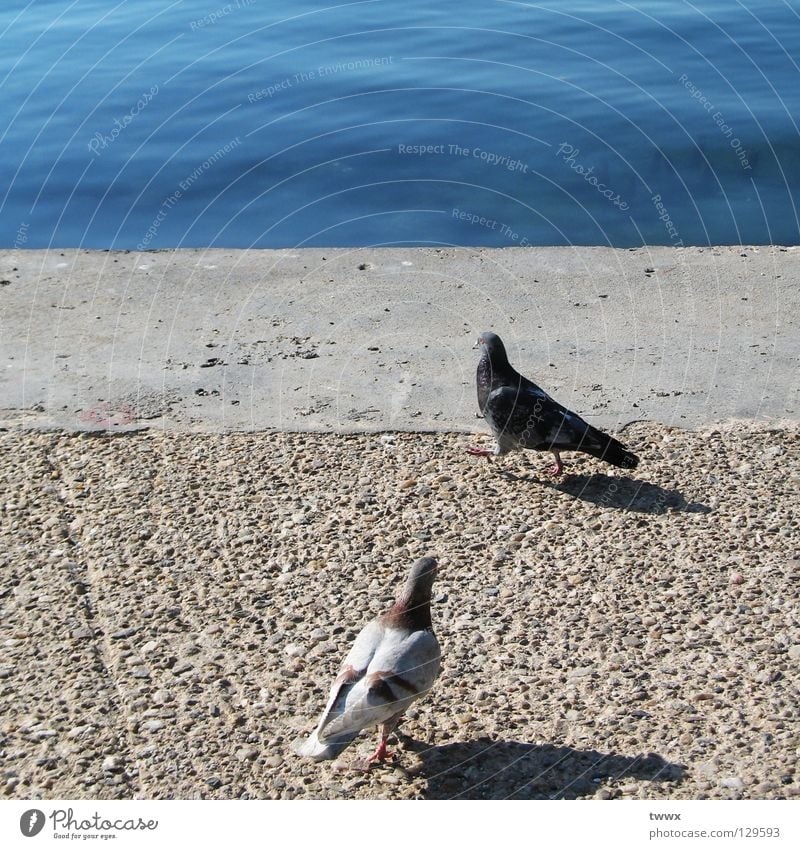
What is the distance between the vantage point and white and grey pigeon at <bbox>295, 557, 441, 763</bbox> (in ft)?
12.9

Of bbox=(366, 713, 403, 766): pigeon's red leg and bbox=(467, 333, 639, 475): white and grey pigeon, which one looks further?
bbox=(467, 333, 639, 475): white and grey pigeon

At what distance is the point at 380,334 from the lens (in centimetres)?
774

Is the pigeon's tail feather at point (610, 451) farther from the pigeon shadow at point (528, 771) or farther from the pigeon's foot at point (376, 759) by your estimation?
the pigeon's foot at point (376, 759)

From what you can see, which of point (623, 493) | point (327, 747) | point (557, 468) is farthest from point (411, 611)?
point (557, 468)

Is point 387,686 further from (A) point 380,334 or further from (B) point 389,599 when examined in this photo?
(A) point 380,334

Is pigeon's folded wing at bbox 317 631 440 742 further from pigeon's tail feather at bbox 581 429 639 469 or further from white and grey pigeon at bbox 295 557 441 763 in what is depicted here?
pigeon's tail feather at bbox 581 429 639 469

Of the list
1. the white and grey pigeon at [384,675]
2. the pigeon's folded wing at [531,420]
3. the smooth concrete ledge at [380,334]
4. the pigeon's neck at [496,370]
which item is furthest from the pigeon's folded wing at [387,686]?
the smooth concrete ledge at [380,334]

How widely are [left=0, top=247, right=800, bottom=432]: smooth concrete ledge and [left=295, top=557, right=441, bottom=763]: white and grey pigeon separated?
7.95ft

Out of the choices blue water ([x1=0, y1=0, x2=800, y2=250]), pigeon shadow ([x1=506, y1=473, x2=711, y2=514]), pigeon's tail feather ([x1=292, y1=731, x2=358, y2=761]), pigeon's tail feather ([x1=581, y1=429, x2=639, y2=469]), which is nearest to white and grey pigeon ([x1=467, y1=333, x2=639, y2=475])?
pigeon's tail feather ([x1=581, y1=429, x2=639, y2=469])

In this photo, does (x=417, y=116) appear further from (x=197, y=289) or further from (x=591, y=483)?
(x=591, y=483)

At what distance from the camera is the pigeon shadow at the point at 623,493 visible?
5895mm

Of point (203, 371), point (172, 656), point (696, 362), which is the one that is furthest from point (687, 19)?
point (172, 656)
